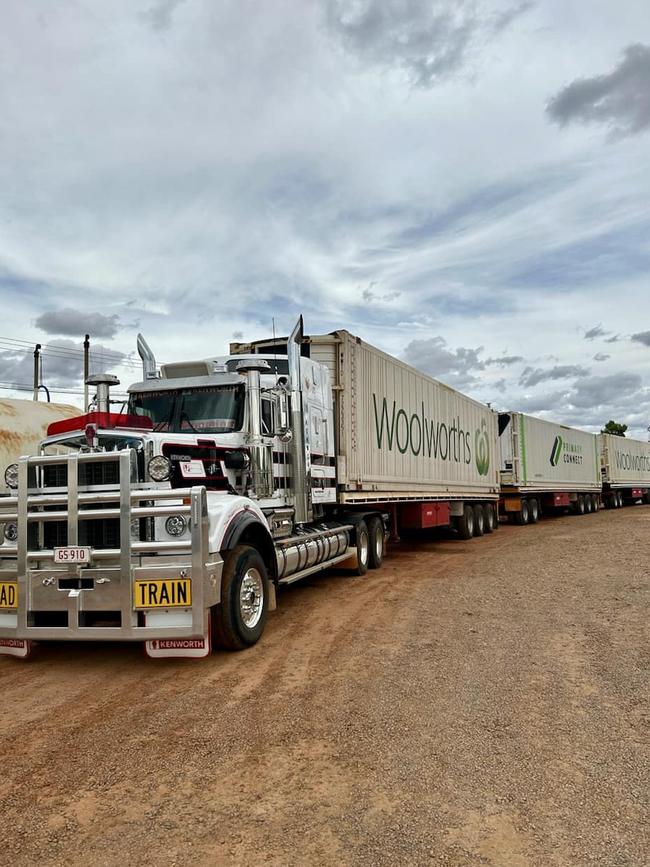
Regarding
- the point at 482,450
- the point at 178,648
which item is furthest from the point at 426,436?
the point at 178,648

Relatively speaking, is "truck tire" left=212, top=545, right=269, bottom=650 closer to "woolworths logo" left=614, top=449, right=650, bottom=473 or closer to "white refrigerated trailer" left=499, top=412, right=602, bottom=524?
"white refrigerated trailer" left=499, top=412, right=602, bottom=524

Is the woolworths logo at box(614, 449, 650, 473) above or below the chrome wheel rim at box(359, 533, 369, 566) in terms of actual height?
above

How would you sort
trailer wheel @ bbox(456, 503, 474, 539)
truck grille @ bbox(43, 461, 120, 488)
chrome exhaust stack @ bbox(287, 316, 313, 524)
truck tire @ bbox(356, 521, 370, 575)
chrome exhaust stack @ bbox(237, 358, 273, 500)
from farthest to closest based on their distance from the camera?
1. trailer wheel @ bbox(456, 503, 474, 539)
2. truck tire @ bbox(356, 521, 370, 575)
3. chrome exhaust stack @ bbox(287, 316, 313, 524)
4. chrome exhaust stack @ bbox(237, 358, 273, 500)
5. truck grille @ bbox(43, 461, 120, 488)

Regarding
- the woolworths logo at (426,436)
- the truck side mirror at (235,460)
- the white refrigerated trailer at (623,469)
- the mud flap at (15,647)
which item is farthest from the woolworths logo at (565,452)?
the mud flap at (15,647)

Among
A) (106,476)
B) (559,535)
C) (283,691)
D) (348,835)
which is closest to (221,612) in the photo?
(283,691)

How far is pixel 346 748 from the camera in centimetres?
405

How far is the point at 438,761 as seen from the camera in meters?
3.83

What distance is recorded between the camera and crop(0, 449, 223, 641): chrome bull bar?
5379 mm

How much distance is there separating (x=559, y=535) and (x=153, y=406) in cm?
1333

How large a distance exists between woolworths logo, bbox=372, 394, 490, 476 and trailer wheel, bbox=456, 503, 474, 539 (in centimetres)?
130

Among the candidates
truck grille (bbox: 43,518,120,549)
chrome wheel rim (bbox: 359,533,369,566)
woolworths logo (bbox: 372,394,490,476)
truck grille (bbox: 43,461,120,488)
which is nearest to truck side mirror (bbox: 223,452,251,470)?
truck grille (bbox: 43,461,120,488)

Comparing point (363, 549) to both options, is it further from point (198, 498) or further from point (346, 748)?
point (346, 748)

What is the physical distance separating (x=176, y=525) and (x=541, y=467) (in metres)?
21.7

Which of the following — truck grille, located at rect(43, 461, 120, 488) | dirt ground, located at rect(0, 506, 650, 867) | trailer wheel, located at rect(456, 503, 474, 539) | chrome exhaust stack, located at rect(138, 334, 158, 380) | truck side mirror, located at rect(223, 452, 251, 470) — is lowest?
dirt ground, located at rect(0, 506, 650, 867)
